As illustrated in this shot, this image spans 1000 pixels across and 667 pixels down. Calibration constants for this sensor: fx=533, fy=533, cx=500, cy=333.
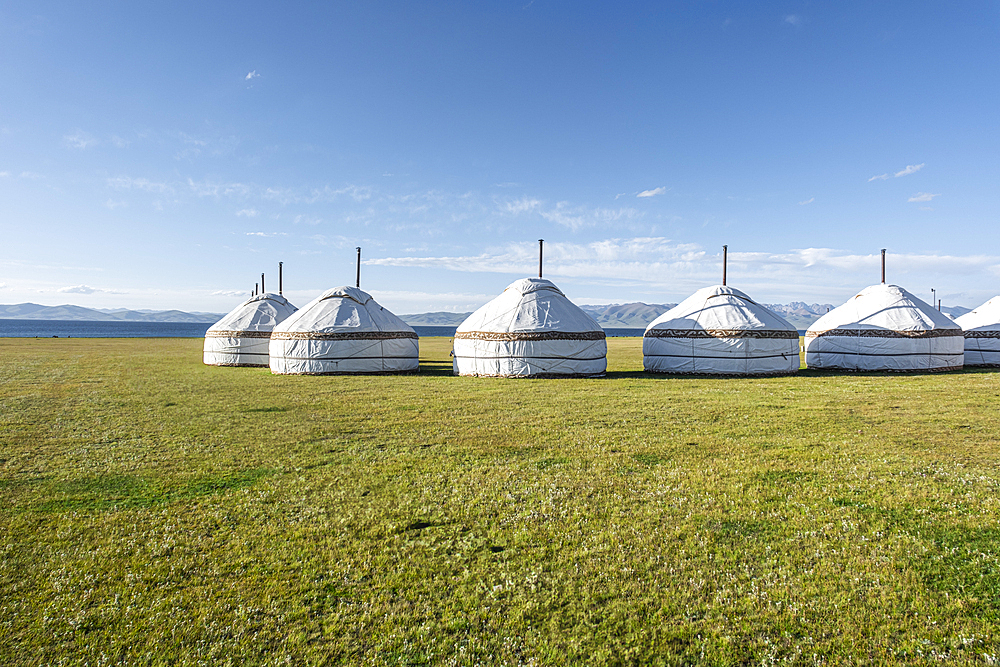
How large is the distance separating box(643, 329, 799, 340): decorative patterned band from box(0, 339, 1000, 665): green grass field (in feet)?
31.8

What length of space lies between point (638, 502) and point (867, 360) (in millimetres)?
20183

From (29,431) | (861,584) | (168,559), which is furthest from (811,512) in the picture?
(29,431)

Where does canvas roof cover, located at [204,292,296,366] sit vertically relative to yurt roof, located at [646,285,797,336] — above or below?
below

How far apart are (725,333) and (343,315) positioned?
1392cm

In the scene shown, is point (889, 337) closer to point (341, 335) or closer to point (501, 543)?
point (341, 335)

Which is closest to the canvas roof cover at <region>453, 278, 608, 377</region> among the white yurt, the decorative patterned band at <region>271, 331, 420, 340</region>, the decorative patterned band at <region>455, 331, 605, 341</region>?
the decorative patterned band at <region>455, 331, 605, 341</region>

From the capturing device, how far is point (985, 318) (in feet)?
77.6

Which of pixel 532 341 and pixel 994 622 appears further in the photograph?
pixel 532 341

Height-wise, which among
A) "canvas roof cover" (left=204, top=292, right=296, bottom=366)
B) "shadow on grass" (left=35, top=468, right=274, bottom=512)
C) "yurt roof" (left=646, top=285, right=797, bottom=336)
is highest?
"yurt roof" (left=646, top=285, right=797, bottom=336)

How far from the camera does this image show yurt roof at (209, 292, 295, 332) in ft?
78.5

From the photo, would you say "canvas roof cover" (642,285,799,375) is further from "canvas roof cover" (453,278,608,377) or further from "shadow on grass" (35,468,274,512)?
"shadow on grass" (35,468,274,512)

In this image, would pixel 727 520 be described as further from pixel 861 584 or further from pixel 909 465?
pixel 909 465

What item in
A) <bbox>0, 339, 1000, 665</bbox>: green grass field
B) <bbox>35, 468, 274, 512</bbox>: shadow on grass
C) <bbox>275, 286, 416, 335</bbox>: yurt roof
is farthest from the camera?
<bbox>275, 286, 416, 335</bbox>: yurt roof

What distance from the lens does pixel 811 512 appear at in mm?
4863
